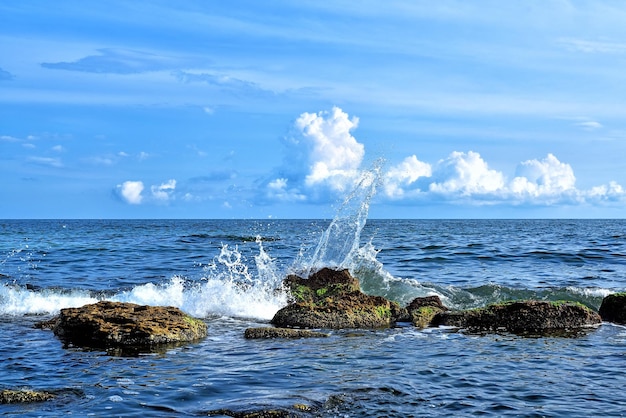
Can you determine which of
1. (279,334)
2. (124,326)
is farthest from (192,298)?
(279,334)

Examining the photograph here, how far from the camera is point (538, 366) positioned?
9.96 m

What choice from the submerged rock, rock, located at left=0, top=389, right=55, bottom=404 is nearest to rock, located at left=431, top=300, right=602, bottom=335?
the submerged rock

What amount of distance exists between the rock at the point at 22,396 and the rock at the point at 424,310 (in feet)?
25.6

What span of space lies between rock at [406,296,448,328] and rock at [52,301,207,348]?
4.48m

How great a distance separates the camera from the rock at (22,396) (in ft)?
25.8

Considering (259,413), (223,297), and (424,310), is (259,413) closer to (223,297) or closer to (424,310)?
(424,310)

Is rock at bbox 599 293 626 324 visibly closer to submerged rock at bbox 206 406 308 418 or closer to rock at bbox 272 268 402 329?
rock at bbox 272 268 402 329

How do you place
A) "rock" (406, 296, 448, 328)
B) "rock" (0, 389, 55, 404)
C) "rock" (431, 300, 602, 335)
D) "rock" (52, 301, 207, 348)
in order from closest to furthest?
"rock" (0, 389, 55, 404)
"rock" (52, 301, 207, 348)
"rock" (431, 300, 602, 335)
"rock" (406, 296, 448, 328)

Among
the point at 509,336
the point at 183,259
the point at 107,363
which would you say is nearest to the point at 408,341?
the point at 509,336

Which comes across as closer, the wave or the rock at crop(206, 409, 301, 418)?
the rock at crop(206, 409, 301, 418)

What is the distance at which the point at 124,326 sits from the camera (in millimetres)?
11844

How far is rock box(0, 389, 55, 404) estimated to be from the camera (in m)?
7.86

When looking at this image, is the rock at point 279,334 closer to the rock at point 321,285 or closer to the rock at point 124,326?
the rock at point 124,326

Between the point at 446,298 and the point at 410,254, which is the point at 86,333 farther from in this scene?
the point at 410,254
